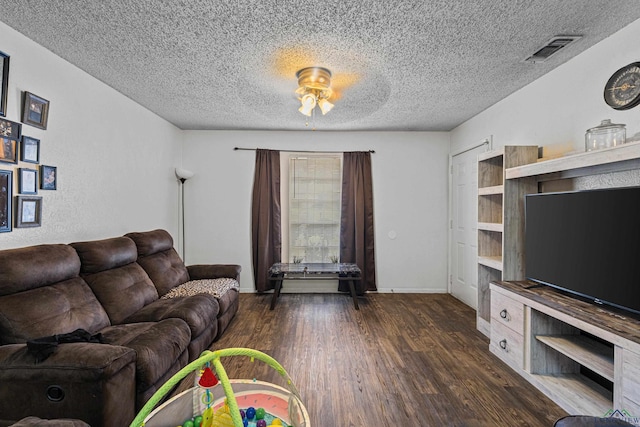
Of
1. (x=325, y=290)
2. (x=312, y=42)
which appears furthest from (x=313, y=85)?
(x=325, y=290)

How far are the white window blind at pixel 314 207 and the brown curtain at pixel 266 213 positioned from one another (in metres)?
0.23

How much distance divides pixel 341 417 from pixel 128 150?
11.1 ft

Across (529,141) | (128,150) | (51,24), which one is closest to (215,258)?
(128,150)

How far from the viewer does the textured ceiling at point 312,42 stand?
1.98 metres

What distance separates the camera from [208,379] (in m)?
1.07

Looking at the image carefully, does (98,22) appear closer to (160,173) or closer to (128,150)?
(128,150)

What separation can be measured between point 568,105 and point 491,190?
919mm

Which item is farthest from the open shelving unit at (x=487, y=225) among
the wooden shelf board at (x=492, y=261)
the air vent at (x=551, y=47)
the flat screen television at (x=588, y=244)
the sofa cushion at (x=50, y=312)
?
the sofa cushion at (x=50, y=312)

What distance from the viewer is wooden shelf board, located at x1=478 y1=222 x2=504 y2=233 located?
3072mm

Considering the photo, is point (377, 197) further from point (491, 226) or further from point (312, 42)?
point (312, 42)

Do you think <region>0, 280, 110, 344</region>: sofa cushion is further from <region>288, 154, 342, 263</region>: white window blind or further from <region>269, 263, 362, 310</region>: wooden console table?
<region>288, 154, 342, 263</region>: white window blind

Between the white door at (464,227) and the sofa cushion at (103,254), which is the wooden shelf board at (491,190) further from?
the sofa cushion at (103,254)

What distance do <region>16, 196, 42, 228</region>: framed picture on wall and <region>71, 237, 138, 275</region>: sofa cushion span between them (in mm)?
301

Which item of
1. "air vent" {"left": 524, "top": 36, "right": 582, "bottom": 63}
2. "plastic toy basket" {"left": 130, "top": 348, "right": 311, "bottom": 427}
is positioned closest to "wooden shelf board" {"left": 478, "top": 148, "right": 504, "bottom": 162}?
"air vent" {"left": 524, "top": 36, "right": 582, "bottom": 63}
